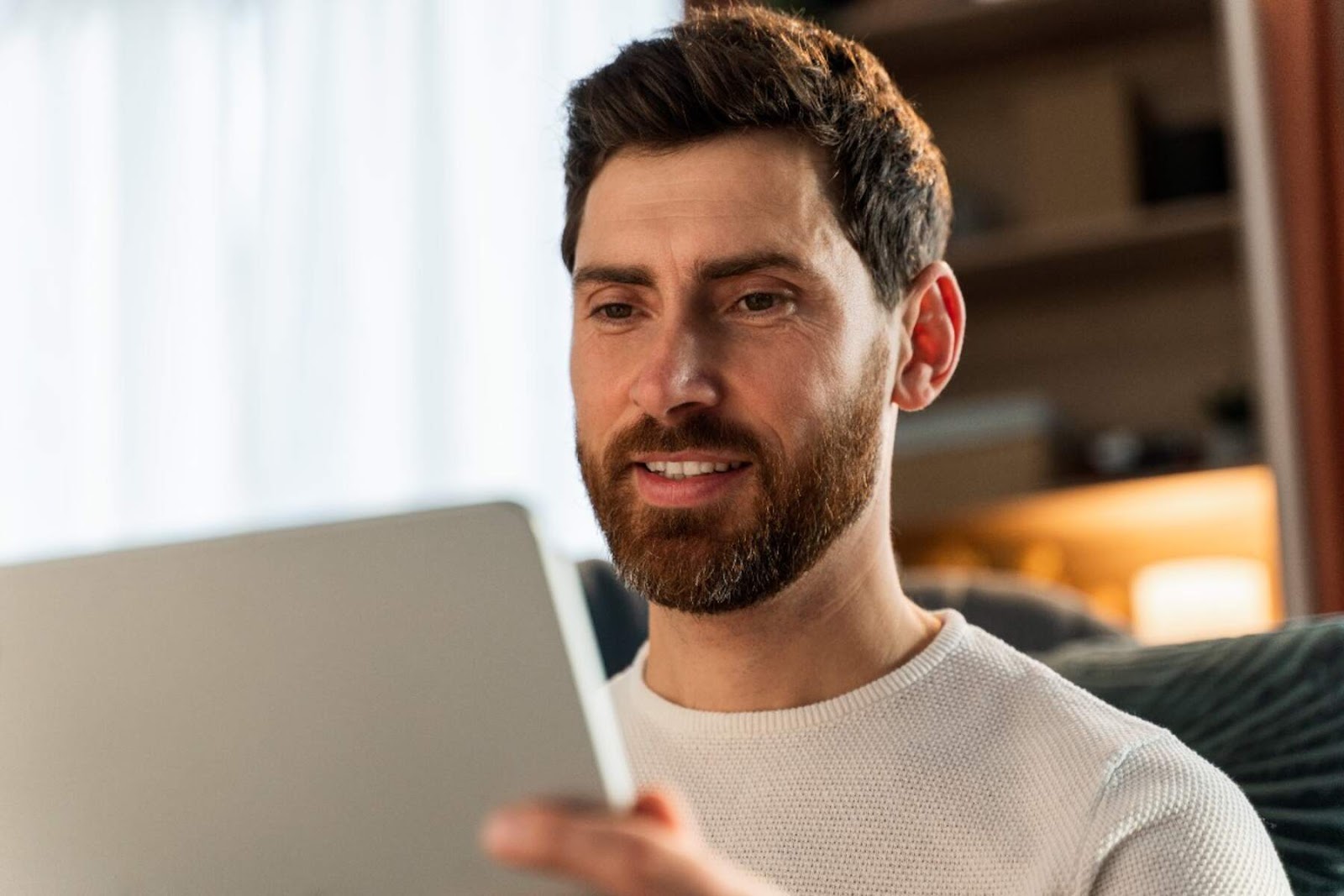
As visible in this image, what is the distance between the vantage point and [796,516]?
1256 mm

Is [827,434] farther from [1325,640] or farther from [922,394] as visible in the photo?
[1325,640]

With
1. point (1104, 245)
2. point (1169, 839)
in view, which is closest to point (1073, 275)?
point (1104, 245)

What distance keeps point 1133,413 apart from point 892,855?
7.28 feet

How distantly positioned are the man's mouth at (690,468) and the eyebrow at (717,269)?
0.14 meters

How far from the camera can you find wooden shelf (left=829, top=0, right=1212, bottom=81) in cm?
310

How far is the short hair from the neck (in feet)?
0.76

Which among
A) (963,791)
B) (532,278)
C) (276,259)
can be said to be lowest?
(963,791)

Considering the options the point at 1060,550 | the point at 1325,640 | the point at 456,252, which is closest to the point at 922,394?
the point at 1325,640

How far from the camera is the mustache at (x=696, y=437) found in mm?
1237

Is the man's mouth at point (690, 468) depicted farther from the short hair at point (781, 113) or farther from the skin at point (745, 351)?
the short hair at point (781, 113)

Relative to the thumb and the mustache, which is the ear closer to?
the mustache

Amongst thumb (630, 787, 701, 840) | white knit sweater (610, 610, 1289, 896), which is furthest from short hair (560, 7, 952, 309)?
thumb (630, 787, 701, 840)

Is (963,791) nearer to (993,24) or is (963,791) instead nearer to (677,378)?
(677,378)

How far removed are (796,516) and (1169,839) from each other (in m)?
0.35
